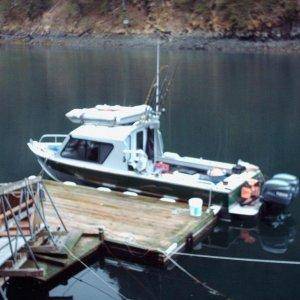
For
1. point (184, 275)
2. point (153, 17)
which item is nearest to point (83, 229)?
point (184, 275)

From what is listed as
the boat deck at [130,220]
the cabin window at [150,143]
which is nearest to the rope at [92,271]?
the boat deck at [130,220]

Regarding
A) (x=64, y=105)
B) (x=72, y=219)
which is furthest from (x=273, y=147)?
(x=64, y=105)

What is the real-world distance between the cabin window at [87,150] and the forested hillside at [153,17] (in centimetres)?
5500

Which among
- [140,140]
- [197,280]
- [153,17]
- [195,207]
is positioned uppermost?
[153,17]

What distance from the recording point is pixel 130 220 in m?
14.0

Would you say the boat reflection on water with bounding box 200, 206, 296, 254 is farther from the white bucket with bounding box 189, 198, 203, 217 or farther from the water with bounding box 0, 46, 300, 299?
the white bucket with bounding box 189, 198, 203, 217

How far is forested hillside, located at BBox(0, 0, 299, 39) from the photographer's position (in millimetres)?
69750

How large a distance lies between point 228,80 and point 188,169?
28626 millimetres

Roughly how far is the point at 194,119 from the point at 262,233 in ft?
51.4

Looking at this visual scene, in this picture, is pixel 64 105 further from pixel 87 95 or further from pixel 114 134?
pixel 114 134

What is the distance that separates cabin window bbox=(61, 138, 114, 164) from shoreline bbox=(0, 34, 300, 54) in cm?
5025

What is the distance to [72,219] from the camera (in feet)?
46.0

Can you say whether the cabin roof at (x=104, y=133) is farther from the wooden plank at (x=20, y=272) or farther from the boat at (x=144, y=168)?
the wooden plank at (x=20, y=272)

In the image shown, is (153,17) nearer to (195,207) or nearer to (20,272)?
(195,207)
